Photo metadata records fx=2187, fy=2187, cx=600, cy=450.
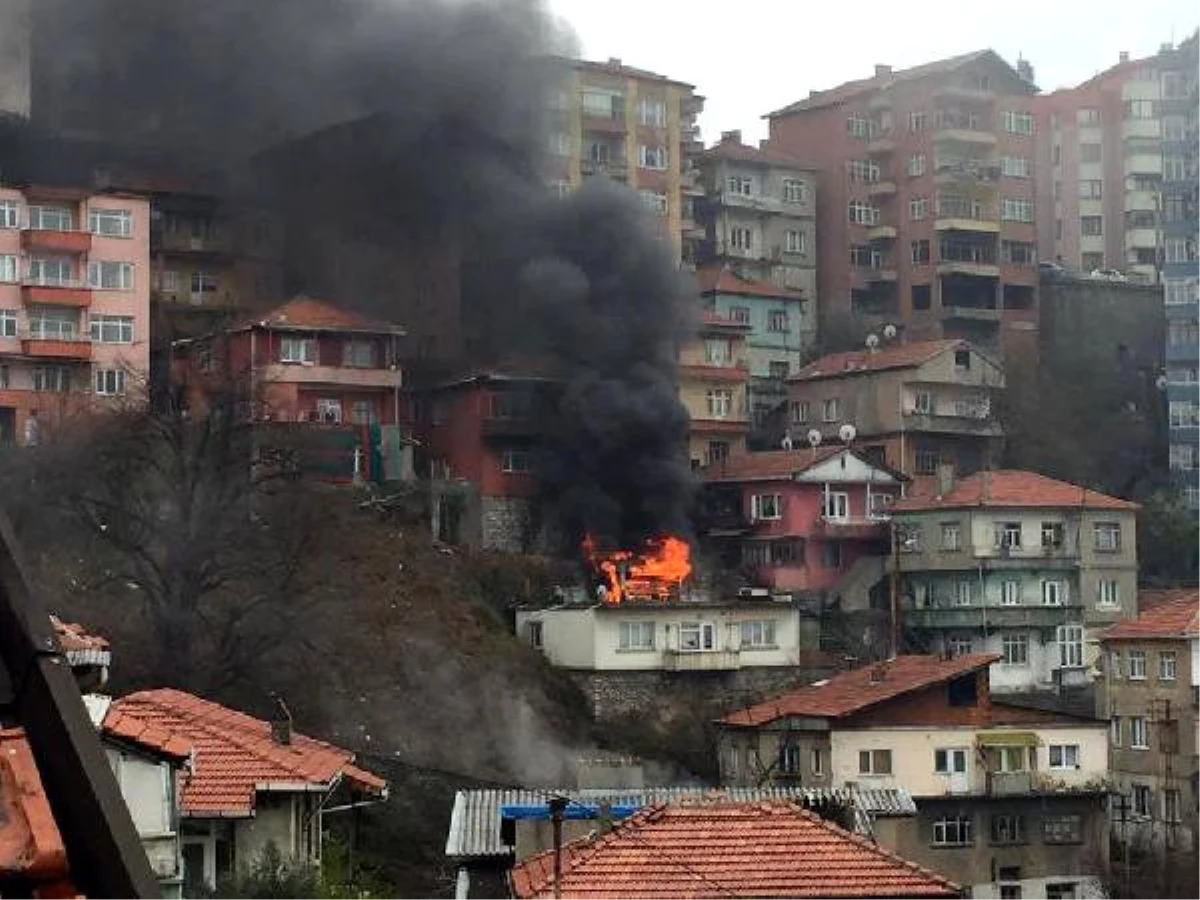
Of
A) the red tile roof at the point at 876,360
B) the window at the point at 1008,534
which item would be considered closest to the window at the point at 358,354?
the red tile roof at the point at 876,360

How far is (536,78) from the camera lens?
281ft

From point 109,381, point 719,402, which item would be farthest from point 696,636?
point 109,381

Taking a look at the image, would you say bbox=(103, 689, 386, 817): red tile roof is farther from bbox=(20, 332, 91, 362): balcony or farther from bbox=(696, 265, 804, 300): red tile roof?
bbox=(696, 265, 804, 300): red tile roof

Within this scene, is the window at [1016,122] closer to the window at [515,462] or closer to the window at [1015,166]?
the window at [1015,166]

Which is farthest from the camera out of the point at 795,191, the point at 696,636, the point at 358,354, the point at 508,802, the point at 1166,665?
the point at 795,191

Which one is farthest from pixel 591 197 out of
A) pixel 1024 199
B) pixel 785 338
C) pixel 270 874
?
pixel 270 874

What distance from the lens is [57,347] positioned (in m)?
71.2

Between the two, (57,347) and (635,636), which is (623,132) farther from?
(635,636)

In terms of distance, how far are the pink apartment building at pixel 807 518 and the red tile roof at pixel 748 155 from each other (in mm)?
20908

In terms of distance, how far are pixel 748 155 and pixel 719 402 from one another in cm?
1521

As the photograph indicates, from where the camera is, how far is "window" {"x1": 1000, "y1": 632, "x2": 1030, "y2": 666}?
6969 cm

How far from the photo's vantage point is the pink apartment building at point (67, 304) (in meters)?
70.6

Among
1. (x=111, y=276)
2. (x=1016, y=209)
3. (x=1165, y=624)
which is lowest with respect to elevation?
(x=1165, y=624)

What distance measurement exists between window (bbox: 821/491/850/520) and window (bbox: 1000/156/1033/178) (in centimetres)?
2669
